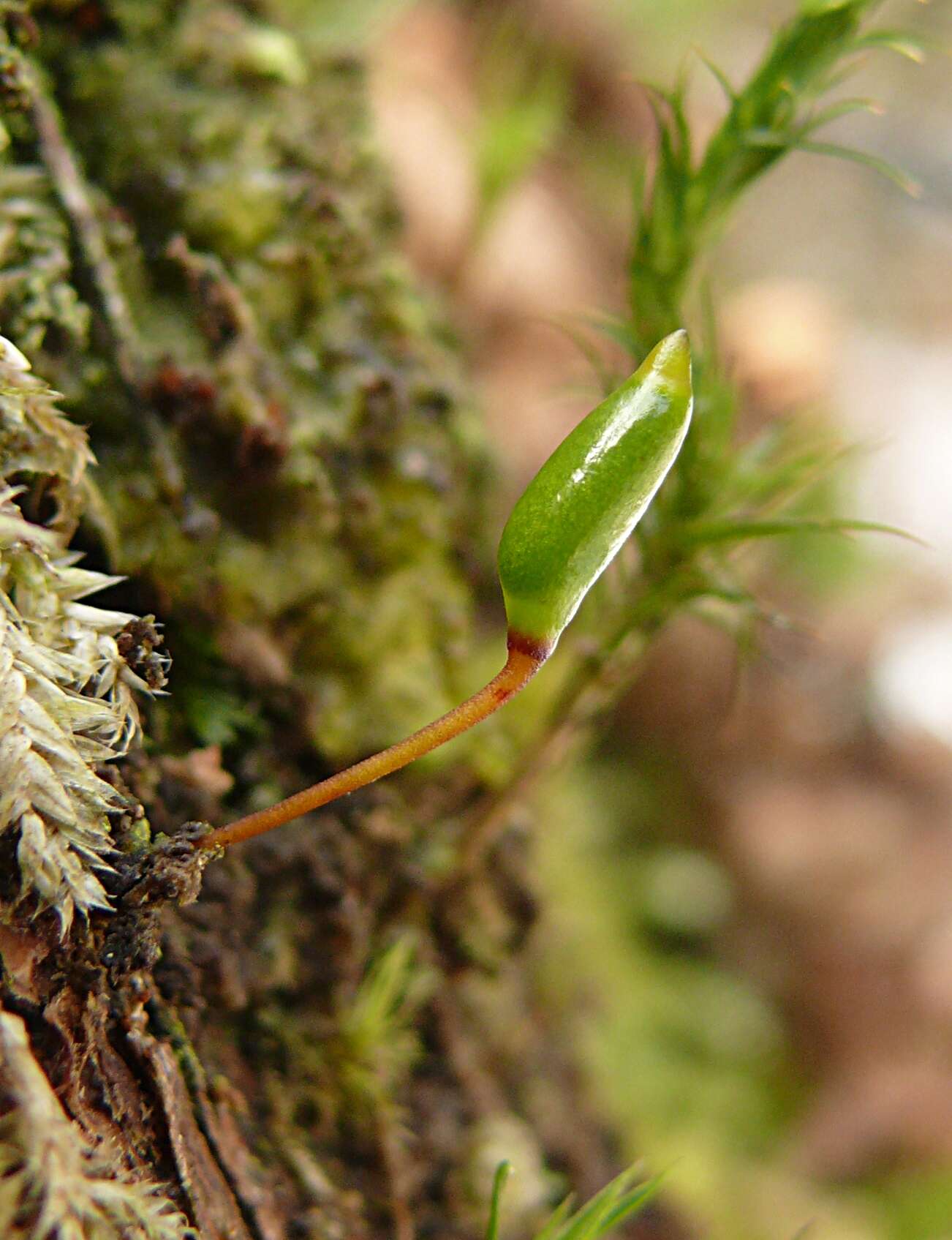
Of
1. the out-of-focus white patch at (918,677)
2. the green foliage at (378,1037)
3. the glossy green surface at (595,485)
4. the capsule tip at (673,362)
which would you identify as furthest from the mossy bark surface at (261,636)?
the out-of-focus white patch at (918,677)

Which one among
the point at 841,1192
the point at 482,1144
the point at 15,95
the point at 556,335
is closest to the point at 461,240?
the point at 556,335

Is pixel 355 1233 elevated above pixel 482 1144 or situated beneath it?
elevated above

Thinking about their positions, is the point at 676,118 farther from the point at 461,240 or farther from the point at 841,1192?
the point at 841,1192

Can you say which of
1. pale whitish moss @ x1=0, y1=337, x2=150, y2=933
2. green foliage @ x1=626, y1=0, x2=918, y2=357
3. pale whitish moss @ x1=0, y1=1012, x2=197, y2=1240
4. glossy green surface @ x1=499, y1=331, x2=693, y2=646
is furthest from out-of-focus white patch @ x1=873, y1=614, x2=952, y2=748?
pale whitish moss @ x1=0, y1=1012, x2=197, y2=1240

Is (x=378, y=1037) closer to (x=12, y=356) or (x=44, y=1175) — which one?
(x=44, y=1175)

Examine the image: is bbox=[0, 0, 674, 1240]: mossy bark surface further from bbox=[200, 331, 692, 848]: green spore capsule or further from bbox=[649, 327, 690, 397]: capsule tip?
bbox=[649, 327, 690, 397]: capsule tip

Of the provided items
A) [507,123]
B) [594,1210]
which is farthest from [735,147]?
[507,123]
